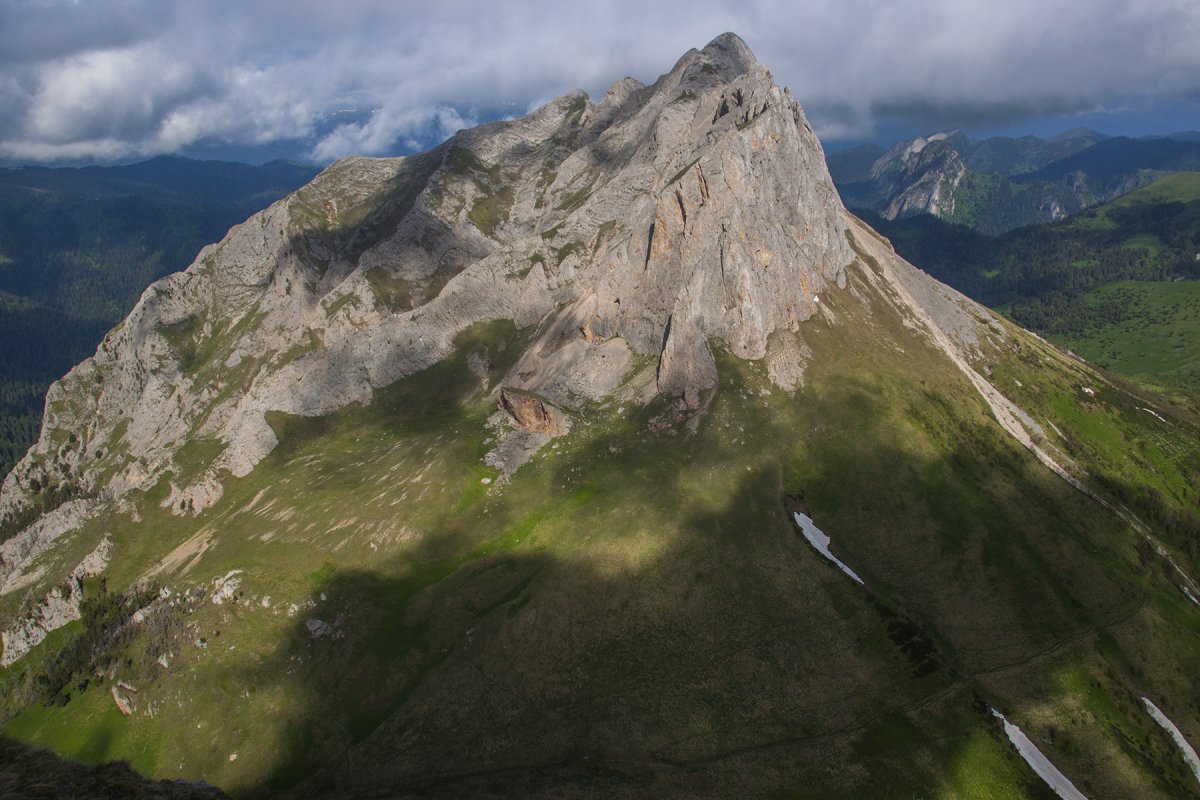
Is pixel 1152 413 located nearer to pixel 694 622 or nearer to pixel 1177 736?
pixel 1177 736

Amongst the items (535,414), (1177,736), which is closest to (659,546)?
(535,414)

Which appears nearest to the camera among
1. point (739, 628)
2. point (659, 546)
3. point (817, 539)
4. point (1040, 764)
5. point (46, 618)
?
point (1040, 764)

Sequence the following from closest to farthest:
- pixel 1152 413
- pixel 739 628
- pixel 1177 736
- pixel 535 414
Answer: pixel 1177 736, pixel 739 628, pixel 535 414, pixel 1152 413

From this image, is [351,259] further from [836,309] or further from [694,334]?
[836,309]

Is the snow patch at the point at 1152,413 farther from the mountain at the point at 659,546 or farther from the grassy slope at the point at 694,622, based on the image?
the grassy slope at the point at 694,622

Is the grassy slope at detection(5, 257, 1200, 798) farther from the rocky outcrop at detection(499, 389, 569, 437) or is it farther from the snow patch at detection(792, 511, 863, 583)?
the rocky outcrop at detection(499, 389, 569, 437)

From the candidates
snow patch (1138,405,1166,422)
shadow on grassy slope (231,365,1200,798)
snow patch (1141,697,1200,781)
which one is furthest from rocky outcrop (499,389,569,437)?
snow patch (1138,405,1166,422)

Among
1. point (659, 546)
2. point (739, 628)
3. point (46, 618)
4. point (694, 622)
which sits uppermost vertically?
point (659, 546)
